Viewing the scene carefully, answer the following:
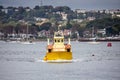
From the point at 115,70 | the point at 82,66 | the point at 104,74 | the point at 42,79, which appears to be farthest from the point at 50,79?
the point at 82,66

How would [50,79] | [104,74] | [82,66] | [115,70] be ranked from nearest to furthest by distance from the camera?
1. [50,79]
2. [104,74]
3. [115,70]
4. [82,66]

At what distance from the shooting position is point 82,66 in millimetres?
67562

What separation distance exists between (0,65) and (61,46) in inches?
213

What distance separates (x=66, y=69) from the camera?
62906 millimetres

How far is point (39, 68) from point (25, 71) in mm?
3540

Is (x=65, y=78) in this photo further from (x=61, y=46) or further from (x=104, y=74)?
(x=61, y=46)

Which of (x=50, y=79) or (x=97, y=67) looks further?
(x=97, y=67)

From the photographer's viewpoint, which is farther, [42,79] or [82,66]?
[82,66]

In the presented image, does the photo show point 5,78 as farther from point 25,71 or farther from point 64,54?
point 64,54

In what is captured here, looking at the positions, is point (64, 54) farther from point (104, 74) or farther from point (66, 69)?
point (104, 74)

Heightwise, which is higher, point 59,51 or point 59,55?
point 59,51

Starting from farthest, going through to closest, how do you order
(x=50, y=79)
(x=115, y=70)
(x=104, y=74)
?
(x=115, y=70) → (x=104, y=74) → (x=50, y=79)

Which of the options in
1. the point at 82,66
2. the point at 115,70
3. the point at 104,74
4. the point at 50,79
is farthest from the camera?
the point at 82,66

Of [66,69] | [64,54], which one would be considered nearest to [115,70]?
[66,69]
